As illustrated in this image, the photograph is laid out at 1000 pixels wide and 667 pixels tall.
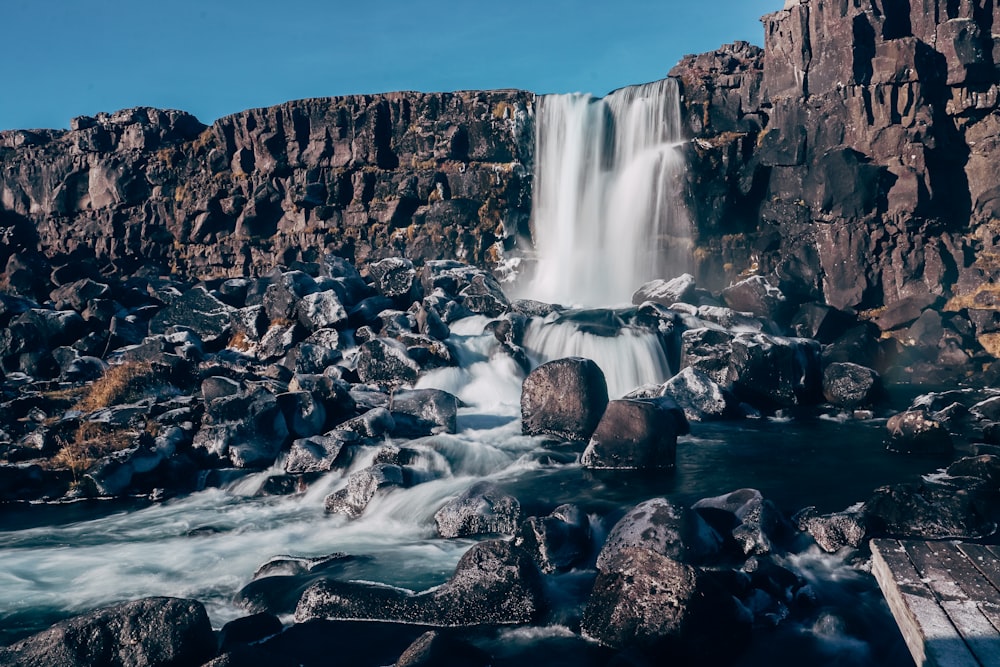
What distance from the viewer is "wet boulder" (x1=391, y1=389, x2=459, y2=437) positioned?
1486 centimetres

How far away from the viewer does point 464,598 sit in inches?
289

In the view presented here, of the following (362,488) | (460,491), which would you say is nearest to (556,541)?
(460,491)

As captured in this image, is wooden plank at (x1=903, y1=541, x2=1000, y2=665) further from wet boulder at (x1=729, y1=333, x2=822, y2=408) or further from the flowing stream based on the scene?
wet boulder at (x1=729, y1=333, x2=822, y2=408)

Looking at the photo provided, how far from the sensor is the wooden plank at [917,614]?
15.6 ft

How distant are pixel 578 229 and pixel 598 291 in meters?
3.55

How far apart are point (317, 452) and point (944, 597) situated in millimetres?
10580

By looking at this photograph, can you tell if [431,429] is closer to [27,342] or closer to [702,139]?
[27,342]

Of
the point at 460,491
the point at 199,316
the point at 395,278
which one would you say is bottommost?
the point at 460,491

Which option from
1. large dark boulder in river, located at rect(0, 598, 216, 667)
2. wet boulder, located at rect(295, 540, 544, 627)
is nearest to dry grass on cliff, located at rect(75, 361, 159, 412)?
large dark boulder in river, located at rect(0, 598, 216, 667)

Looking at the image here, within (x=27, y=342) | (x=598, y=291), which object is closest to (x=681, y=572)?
(x=27, y=342)

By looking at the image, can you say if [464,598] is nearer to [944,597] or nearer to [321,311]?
[944,597]

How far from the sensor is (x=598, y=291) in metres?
33.3

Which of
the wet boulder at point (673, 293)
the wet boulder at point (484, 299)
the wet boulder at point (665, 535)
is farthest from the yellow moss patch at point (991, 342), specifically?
the wet boulder at point (665, 535)

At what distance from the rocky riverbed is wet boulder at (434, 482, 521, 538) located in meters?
0.03
